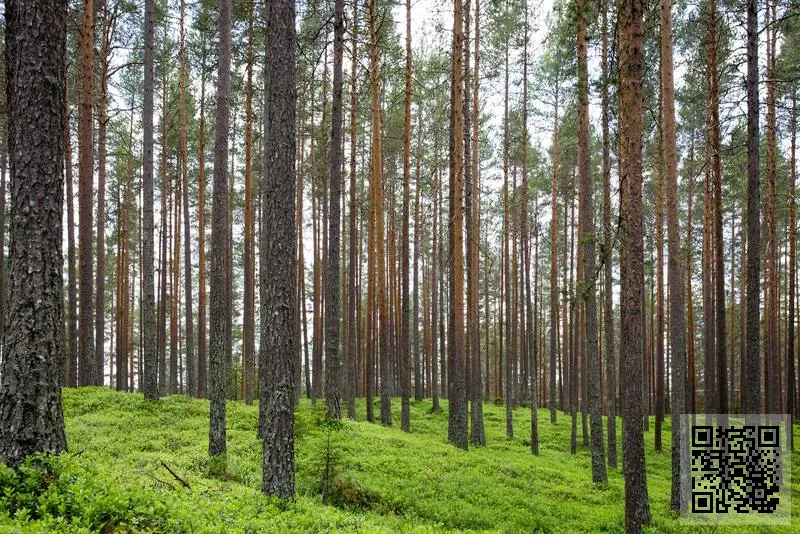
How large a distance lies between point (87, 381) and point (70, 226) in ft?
18.3

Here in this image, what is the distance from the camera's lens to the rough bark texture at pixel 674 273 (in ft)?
36.4

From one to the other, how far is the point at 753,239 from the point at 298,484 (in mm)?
10697

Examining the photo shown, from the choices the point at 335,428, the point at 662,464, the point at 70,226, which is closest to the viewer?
the point at 335,428

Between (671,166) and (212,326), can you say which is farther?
(671,166)

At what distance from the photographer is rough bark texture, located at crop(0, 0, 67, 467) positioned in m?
5.32

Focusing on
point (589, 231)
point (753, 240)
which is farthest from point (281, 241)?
point (753, 240)

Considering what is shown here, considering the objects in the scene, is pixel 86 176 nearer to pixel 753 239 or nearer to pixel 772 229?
pixel 753 239

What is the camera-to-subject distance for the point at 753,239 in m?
11.4

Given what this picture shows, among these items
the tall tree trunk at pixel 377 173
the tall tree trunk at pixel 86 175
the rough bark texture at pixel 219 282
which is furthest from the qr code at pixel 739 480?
the tall tree trunk at pixel 86 175

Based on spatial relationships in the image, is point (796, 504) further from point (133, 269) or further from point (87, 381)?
point (133, 269)

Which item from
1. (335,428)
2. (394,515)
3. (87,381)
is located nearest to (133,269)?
(87,381)

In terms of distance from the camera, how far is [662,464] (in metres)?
19.8

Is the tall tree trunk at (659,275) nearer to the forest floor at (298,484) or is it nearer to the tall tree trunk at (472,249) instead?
the forest floor at (298,484)

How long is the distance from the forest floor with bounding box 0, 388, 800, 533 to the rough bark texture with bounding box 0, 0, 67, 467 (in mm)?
534
